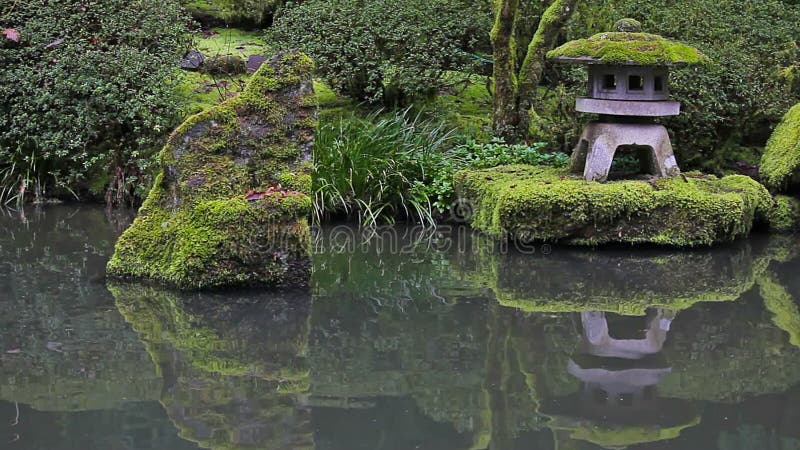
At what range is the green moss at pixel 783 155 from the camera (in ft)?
28.6

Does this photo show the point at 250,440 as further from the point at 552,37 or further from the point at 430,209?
the point at 552,37

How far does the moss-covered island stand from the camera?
20.9ft

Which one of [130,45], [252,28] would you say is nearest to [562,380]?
[130,45]

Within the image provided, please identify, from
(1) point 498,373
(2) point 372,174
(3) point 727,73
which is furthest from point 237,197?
(3) point 727,73

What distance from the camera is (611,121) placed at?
28.7ft

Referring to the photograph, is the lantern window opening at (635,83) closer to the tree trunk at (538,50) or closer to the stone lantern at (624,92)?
the stone lantern at (624,92)

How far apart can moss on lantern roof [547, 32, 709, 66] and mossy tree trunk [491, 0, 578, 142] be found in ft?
5.03

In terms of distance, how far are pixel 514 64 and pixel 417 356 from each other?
6.14 meters

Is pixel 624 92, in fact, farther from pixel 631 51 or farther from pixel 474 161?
pixel 474 161

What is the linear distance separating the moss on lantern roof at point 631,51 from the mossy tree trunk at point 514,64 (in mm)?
1533

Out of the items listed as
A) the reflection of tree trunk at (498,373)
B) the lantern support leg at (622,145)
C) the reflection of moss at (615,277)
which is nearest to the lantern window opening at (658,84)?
the lantern support leg at (622,145)

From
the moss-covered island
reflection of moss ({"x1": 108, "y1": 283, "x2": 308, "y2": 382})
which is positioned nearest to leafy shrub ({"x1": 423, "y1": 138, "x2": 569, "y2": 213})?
the moss-covered island

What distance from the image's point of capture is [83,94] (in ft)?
33.5

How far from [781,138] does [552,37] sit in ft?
8.73
